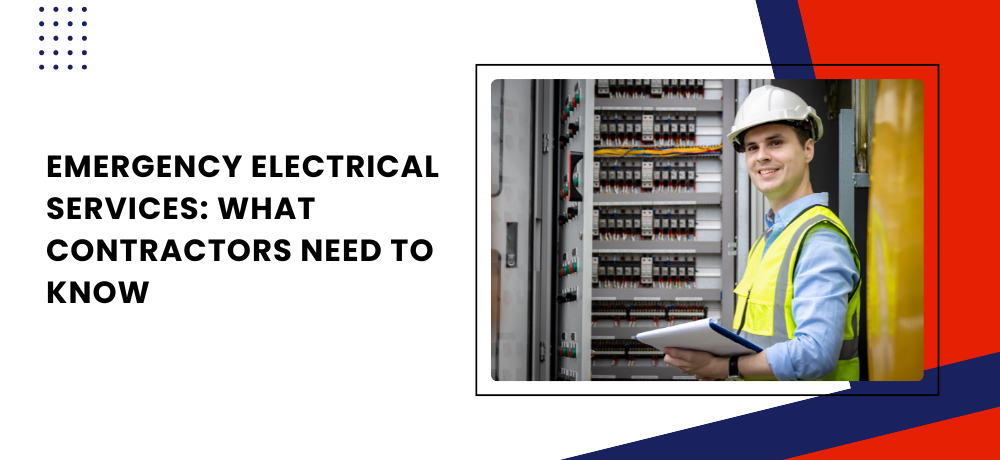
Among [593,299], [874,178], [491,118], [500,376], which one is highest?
[491,118]

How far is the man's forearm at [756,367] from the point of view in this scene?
3777mm

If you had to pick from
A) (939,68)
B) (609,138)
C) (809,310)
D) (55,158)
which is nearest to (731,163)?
(609,138)

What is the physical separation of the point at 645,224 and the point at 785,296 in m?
1.64

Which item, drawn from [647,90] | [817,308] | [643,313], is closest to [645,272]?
[643,313]

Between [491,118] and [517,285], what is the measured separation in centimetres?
99

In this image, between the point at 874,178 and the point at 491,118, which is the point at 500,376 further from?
the point at 874,178

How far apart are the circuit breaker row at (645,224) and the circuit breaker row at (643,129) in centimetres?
41

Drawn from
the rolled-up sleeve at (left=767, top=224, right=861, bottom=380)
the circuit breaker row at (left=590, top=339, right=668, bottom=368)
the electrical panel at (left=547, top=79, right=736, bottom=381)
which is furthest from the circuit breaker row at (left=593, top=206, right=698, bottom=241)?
the rolled-up sleeve at (left=767, top=224, right=861, bottom=380)

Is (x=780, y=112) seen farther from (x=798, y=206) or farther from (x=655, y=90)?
(x=655, y=90)

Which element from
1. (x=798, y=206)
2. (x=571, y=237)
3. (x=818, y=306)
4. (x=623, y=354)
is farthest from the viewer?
(x=623, y=354)

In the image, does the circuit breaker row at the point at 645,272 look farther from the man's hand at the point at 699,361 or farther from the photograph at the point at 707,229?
the man's hand at the point at 699,361

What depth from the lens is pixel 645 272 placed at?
5371mm

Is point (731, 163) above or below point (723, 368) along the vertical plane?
above

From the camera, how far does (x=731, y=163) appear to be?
5387 mm
